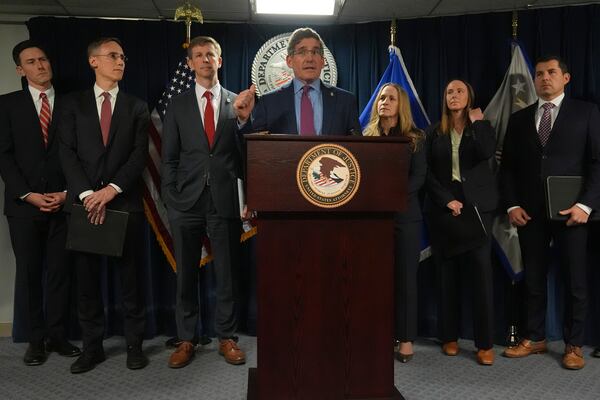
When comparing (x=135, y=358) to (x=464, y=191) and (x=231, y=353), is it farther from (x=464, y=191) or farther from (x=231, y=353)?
(x=464, y=191)

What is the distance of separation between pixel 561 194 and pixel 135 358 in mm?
2536

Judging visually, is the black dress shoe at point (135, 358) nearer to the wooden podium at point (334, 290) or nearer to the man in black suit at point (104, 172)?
the man in black suit at point (104, 172)

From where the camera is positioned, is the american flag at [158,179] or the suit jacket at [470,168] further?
the american flag at [158,179]

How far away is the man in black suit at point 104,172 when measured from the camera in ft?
9.32

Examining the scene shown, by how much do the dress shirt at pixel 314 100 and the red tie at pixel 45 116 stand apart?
167cm

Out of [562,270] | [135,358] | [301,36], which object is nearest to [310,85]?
[301,36]

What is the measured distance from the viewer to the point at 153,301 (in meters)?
3.58

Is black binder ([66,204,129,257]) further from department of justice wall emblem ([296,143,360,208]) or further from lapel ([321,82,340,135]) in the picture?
department of justice wall emblem ([296,143,360,208])

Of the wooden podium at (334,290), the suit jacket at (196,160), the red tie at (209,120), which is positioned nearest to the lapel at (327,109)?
the wooden podium at (334,290)

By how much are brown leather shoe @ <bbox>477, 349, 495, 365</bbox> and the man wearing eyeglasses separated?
61.9 inches

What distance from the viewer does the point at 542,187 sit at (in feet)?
9.92

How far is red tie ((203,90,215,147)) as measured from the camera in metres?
2.92

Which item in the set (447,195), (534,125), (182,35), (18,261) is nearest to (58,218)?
(18,261)

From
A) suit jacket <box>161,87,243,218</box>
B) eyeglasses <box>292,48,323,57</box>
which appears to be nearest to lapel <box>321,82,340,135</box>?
eyeglasses <box>292,48,323,57</box>
